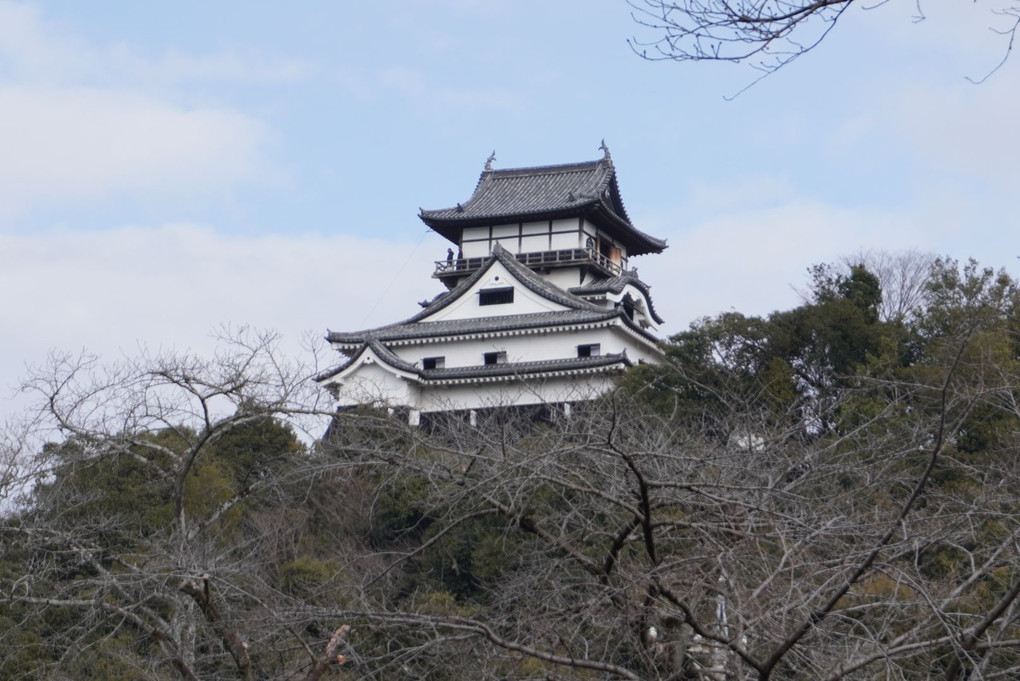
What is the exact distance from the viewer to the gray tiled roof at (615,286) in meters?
30.6

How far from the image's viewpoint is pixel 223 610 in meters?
9.23

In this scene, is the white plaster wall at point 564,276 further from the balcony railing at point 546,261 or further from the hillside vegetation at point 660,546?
the hillside vegetation at point 660,546

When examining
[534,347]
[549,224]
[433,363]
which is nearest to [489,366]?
[534,347]

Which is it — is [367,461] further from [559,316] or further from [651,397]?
[559,316]

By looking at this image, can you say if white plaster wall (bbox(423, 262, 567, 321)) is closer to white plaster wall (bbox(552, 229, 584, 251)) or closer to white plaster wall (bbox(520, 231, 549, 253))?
white plaster wall (bbox(520, 231, 549, 253))

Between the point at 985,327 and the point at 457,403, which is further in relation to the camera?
the point at 457,403

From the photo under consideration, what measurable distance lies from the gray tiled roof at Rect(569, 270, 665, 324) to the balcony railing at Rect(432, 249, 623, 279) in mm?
578

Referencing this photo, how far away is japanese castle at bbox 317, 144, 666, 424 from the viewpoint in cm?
2789

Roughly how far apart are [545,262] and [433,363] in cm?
426

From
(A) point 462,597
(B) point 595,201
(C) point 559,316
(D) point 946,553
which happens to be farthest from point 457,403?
(D) point 946,553

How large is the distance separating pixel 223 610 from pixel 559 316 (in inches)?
778

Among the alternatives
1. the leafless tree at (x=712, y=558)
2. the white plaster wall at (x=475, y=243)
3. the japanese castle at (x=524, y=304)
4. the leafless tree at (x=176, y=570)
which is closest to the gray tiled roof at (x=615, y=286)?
the japanese castle at (x=524, y=304)

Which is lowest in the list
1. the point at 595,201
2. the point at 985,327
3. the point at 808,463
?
the point at 808,463

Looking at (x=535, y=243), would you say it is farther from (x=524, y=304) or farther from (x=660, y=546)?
(x=660, y=546)
